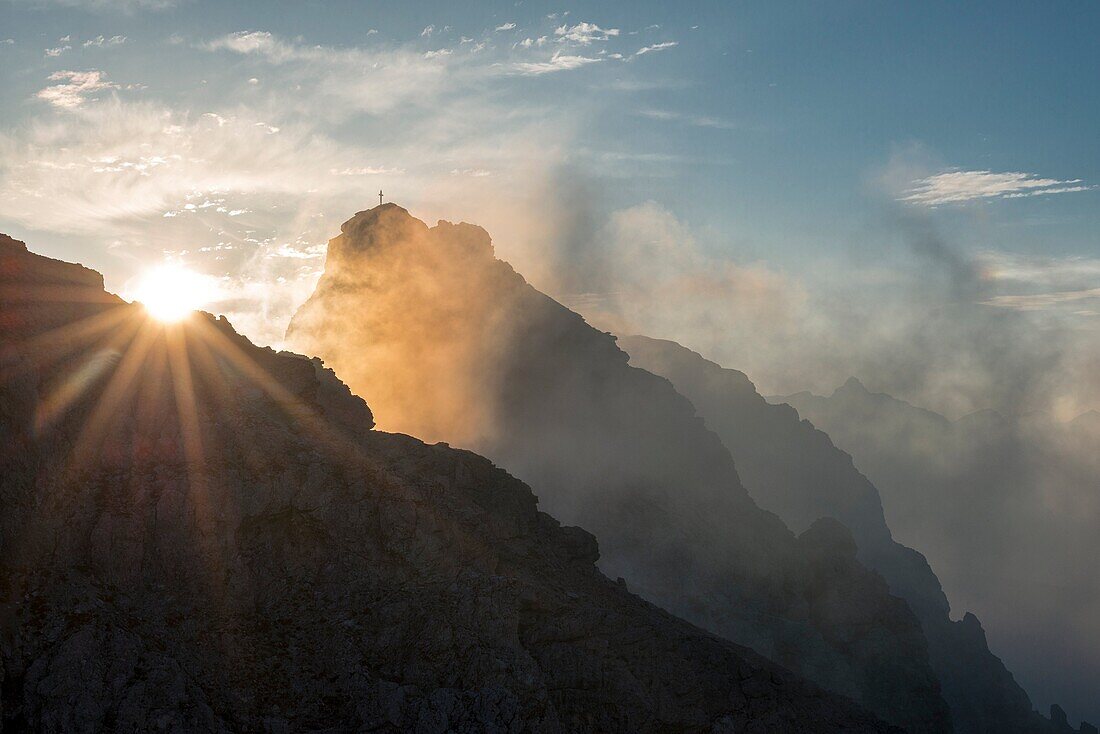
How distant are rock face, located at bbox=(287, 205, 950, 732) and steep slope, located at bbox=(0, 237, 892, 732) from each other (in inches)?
2504

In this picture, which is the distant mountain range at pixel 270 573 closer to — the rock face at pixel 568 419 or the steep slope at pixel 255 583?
the steep slope at pixel 255 583

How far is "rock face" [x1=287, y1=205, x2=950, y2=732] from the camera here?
108 m

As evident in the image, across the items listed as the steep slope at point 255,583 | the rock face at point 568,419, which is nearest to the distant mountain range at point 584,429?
the rock face at point 568,419

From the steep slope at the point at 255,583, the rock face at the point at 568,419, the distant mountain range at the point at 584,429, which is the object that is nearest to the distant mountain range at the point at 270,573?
the steep slope at the point at 255,583

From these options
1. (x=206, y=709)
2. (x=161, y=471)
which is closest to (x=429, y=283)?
(x=161, y=471)

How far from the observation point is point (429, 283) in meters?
152

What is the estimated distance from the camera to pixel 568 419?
145875mm

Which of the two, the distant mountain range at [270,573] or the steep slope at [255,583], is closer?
the steep slope at [255,583]

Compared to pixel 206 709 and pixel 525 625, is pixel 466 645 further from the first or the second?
pixel 206 709

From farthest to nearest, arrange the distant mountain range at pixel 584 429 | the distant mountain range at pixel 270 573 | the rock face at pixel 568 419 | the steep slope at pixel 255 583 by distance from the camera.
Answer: the distant mountain range at pixel 584 429 → the rock face at pixel 568 419 → the distant mountain range at pixel 270 573 → the steep slope at pixel 255 583

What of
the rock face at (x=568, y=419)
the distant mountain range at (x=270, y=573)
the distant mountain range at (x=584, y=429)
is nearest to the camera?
the distant mountain range at (x=270, y=573)

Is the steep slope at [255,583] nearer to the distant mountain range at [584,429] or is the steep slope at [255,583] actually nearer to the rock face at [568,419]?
the rock face at [568,419]

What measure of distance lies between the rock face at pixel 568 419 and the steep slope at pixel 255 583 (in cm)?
6360

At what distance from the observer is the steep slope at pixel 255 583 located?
2989 centimetres
